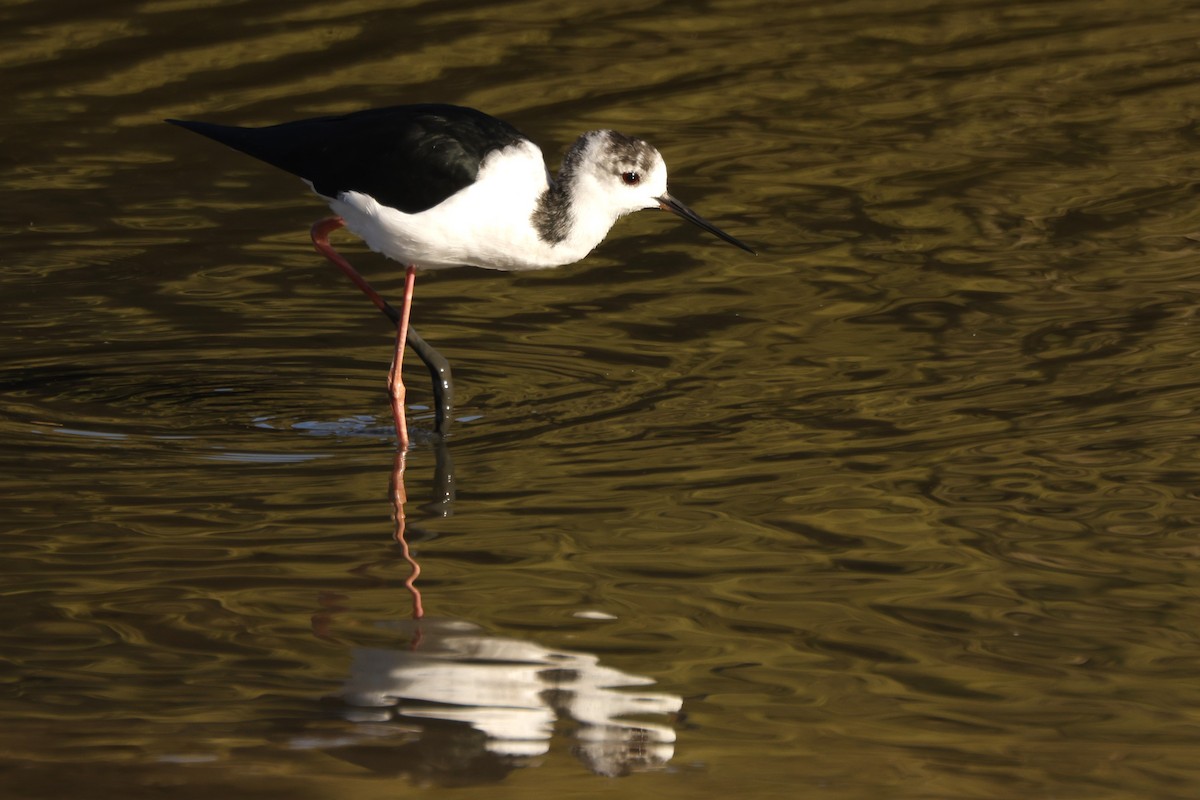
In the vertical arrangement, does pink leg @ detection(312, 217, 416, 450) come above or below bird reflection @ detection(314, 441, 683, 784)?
above

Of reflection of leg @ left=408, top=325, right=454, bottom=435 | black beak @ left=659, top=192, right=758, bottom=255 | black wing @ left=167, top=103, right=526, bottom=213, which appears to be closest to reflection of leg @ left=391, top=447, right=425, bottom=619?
reflection of leg @ left=408, top=325, right=454, bottom=435

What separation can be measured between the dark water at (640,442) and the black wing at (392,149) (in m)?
0.79

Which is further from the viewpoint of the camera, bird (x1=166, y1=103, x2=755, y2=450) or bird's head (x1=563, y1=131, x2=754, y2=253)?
bird's head (x1=563, y1=131, x2=754, y2=253)

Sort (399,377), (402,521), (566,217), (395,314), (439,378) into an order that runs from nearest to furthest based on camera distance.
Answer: (402,521) < (566,217) < (399,377) < (439,378) < (395,314)

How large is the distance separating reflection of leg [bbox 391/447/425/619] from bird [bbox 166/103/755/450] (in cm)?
25

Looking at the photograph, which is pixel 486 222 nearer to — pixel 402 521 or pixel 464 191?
pixel 464 191

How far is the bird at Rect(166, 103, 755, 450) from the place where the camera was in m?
6.42

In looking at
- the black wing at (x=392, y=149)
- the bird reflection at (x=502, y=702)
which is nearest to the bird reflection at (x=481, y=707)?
the bird reflection at (x=502, y=702)

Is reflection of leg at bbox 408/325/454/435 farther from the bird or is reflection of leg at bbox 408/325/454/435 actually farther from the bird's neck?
the bird's neck

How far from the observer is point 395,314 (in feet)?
23.5

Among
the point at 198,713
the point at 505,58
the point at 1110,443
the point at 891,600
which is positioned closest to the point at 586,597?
the point at 891,600

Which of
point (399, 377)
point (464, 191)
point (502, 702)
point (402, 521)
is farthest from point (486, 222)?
point (502, 702)

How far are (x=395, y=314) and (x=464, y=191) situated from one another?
893mm

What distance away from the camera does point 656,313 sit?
25.5ft
